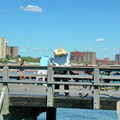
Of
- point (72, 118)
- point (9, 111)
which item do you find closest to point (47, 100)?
point (9, 111)

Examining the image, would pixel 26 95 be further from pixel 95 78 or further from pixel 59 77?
pixel 95 78

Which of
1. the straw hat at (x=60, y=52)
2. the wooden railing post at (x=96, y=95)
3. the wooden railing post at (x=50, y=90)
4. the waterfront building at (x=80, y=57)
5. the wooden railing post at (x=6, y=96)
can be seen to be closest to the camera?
the wooden railing post at (x=96, y=95)

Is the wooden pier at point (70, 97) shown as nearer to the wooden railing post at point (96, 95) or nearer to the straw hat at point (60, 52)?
the wooden railing post at point (96, 95)

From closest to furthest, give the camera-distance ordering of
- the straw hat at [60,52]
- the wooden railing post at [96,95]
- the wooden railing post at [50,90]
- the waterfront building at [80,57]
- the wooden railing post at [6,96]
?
the wooden railing post at [96,95] → the wooden railing post at [50,90] → the wooden railing post at [6,96] → the straw hat at [60,52] → the waterfront building at [80,57]

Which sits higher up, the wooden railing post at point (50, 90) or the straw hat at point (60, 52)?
the straw hat at point (60, 52)

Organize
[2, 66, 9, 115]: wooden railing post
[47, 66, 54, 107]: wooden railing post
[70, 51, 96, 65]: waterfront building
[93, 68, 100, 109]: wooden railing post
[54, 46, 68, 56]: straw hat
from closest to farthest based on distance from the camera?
[93, 68, 100, 109]: wooden railing post, [47, 66, 54, 107]: wooden railing post, [2, 66, 9, 115]: wooden railing post, [54, 46, 68, 56]: straw hat, [70, 51, 96, 65]: waterfront building

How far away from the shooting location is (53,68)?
13484mm

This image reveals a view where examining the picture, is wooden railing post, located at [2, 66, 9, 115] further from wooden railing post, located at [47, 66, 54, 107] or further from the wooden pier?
wooden railing post, located at [47, 66, 54, 107]

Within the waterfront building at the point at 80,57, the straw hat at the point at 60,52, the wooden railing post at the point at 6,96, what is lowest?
the wooden railing post at the point at 6,96

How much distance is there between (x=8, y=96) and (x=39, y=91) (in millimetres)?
1902

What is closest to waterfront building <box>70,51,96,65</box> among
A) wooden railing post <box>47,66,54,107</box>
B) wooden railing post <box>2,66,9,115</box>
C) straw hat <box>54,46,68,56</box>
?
straw hat <box>54,46,68,56</box>

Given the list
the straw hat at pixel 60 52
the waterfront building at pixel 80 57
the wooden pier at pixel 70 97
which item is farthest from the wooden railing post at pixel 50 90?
A: the waterfront building at pixel 80 57

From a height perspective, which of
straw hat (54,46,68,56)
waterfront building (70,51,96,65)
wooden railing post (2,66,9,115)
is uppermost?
waterfront building (70,51,96,65)

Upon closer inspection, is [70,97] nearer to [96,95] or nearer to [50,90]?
[50,90]
